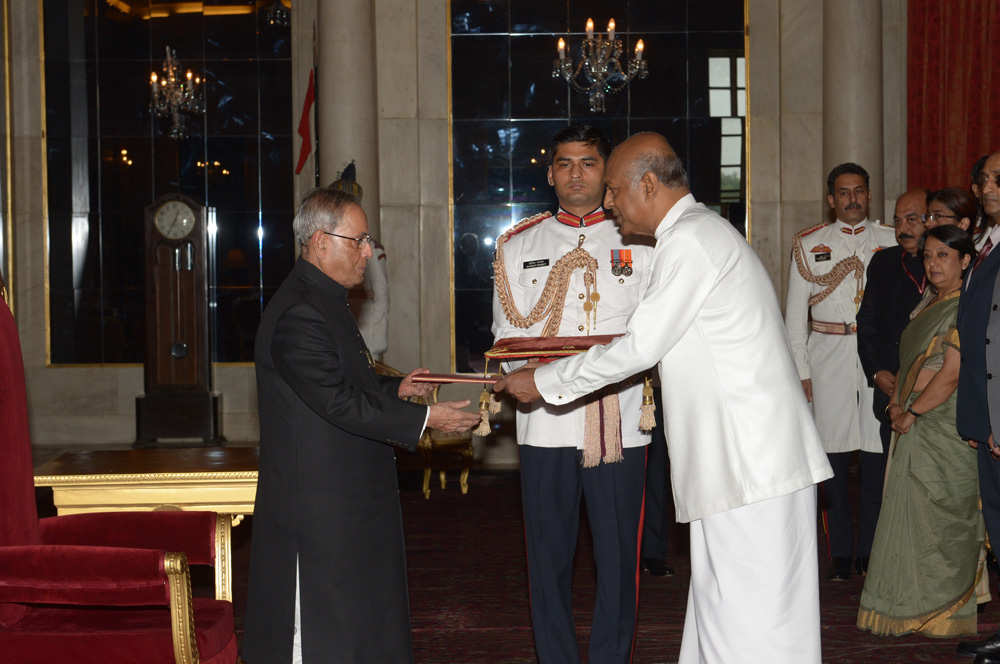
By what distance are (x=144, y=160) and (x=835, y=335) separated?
21.4 ft

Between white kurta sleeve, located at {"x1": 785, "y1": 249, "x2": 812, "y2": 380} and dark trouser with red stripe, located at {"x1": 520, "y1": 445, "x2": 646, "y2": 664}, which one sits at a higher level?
white kurta sleeve, located at {"x1": 785, "y1": 249, "x2": 812, "y2": 380}

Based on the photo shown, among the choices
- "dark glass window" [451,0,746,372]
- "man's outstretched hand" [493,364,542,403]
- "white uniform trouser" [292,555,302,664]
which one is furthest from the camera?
"dark glass window" [451,0,746,372]

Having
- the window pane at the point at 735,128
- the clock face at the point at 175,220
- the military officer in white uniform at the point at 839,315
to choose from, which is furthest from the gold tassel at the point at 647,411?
the clock face at the point at 175,220

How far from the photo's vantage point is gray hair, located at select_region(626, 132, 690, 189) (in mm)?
2648

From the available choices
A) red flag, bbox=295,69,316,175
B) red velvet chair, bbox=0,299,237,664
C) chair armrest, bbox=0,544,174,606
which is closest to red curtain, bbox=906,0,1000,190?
red flag, bbox=295,69,316,175

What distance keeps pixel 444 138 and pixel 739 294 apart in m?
6.16

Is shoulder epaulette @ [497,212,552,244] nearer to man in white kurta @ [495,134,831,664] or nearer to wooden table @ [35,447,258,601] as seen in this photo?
man in white kurta @ [495,134,831,664]

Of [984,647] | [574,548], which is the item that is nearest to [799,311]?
[984,647]

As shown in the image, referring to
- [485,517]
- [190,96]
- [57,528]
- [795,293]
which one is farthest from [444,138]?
[57,528]

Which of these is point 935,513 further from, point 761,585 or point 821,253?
point 761,585

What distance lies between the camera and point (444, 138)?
839 centimetres

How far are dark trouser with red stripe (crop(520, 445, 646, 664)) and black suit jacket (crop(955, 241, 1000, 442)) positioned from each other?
145 cm

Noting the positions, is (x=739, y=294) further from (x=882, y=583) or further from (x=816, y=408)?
(x=816, y=408)

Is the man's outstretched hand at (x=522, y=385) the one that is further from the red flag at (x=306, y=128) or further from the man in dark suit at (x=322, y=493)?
the red flag at (x=306, y=128)
